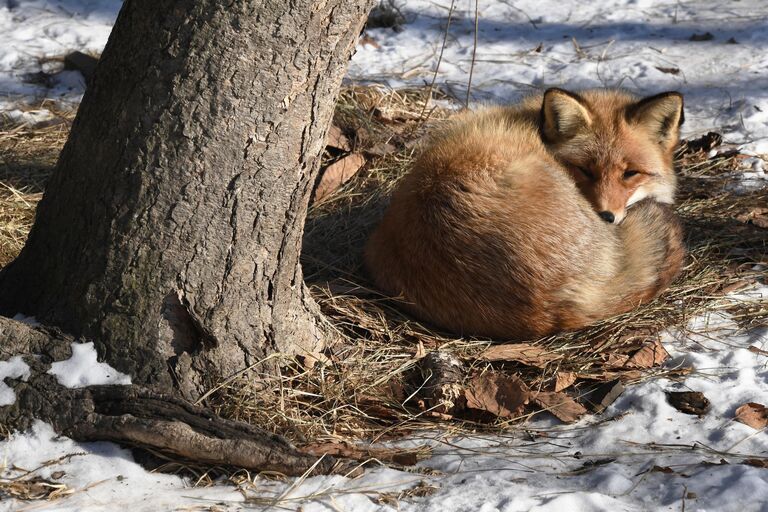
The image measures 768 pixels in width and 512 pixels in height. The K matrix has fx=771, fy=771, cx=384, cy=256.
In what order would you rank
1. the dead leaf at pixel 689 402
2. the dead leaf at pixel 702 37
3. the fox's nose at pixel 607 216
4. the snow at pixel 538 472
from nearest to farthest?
the snow at pixel 538 472 < the dead leaf at pixel 689 402 < the fox's nose at pixel 607 216 < the dead leaf at pixel 702 37

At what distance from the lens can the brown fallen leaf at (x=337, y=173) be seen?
454 centimetres

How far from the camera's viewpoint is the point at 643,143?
3877 mm

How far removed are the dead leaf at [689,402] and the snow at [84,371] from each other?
6.41 ft

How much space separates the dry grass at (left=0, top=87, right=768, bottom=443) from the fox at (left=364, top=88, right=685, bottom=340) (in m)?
0.12

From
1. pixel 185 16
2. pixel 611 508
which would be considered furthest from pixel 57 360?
pixel 611 508

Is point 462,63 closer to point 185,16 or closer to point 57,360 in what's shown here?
point 185,16

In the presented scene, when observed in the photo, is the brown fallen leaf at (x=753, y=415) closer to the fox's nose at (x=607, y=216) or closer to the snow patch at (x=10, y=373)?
the fox's nose at (x=607, y=216)

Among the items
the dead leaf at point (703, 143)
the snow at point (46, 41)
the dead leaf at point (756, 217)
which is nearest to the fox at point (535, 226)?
the dead leaf at point (756, 217)

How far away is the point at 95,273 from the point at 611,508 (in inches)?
71.0

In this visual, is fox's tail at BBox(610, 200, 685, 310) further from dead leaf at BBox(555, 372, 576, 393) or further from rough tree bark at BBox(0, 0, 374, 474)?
rough tree bark at BBox(0, 0, 374, 474)

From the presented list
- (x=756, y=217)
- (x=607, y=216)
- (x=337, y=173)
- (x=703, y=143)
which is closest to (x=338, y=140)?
(x=337, y=173)

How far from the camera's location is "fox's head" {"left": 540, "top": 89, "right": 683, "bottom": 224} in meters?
3.71

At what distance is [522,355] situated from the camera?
312cm

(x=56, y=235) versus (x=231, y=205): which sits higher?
(x=231, y=205)
